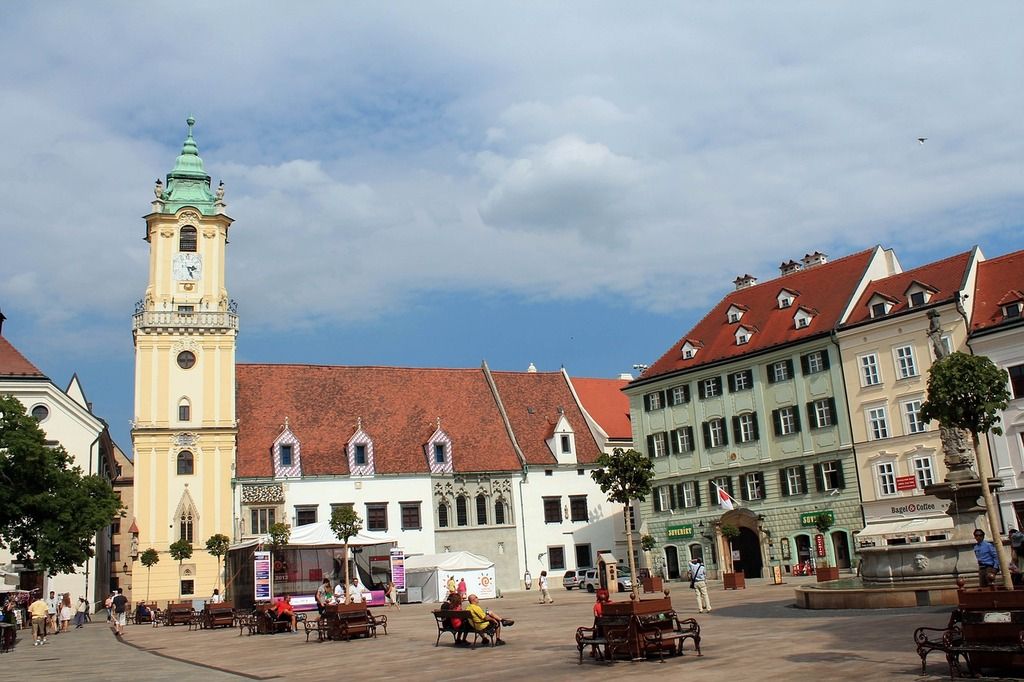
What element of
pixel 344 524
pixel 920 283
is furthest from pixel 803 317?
pixel 344 524

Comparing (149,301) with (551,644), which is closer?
(551,644)

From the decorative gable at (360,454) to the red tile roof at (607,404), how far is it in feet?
54.9

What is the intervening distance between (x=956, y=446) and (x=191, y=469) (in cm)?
4387

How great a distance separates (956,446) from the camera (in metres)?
23.6

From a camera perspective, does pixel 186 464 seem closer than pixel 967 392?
No

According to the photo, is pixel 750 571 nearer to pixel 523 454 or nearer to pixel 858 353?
pixel 858 353

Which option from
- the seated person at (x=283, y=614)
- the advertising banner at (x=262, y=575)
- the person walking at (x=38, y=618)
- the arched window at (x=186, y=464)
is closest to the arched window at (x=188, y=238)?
the arched window at (x=186, y=464)

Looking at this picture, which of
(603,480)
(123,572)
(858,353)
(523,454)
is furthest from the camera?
(123,572)

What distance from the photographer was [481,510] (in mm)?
61250

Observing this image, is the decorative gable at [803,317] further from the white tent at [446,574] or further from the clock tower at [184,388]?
the clock tower at [184,388]

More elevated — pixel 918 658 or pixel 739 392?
pixel 739 392

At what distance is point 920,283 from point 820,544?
13.5 m

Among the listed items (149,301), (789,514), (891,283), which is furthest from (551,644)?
(149,301)

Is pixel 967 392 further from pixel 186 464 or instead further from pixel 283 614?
pixel 186 464
